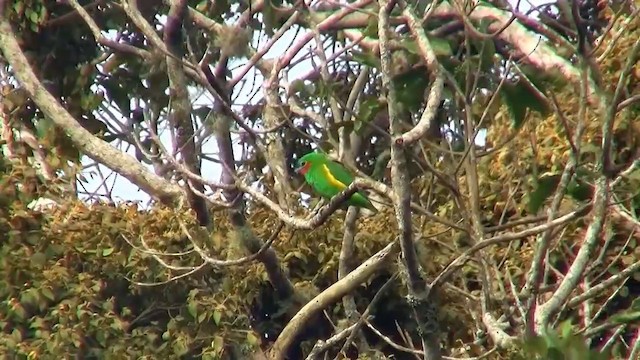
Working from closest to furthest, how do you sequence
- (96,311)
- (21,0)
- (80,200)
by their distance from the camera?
(96,311)
(80,200)
(21,0)

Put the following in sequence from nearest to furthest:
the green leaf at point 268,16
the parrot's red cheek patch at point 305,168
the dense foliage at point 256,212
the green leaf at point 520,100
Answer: the green leaf at point 520,100, the dense foliage at point 256,212, the green leaf at point 268,16, the parrot's red cheek patch at point 305,168

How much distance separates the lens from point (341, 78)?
7.90 m

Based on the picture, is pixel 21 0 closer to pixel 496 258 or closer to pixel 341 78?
pixel 341 78

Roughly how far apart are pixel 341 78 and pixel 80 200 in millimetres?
2311

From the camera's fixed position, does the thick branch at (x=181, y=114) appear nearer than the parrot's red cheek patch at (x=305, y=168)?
Yes

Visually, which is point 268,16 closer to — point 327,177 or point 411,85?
point 327,177


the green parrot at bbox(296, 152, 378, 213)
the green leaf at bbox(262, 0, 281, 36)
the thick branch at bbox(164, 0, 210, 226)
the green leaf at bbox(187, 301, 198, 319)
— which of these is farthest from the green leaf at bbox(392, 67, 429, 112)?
the green leaf at bbox(187, 301, 198, 319)

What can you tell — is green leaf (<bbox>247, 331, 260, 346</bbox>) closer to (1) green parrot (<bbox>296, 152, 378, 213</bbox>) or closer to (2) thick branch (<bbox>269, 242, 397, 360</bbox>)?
(2) thick branch (<bbox>269, 242, 397, 360</bbox>)

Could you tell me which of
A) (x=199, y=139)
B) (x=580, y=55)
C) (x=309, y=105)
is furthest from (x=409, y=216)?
(x=309, y=105)

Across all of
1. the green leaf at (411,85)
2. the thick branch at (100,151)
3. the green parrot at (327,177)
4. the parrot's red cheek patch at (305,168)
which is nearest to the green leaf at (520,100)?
the green leaf at (411,85)

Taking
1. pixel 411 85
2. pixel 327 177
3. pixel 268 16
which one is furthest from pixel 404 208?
pixel 327 177

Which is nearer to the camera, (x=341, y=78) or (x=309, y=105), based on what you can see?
(x=309, y=105)

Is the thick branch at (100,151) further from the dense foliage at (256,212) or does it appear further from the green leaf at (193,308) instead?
the green leaf at (193,308)

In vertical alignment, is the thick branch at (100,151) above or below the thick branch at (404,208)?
above
